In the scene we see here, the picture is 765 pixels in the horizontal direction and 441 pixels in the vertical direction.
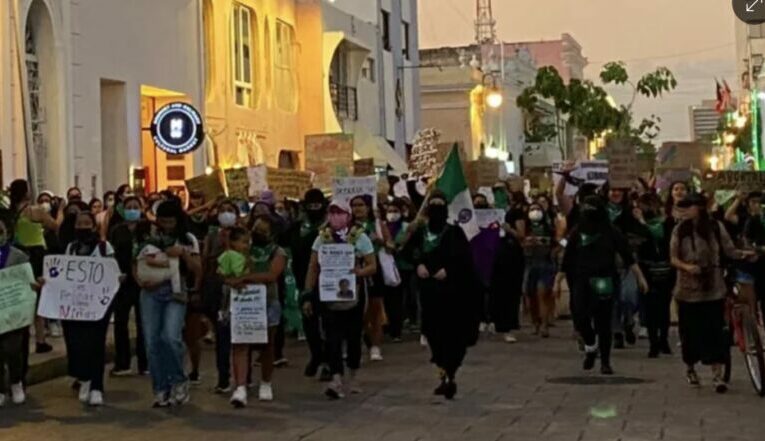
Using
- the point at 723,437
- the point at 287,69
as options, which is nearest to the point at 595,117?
the point at 287,69

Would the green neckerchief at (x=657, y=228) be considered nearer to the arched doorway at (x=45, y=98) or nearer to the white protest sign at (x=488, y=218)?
the white protest sign at (x=488, y=218)

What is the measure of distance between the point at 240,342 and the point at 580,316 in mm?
3955

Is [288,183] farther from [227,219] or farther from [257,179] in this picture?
[227,219]

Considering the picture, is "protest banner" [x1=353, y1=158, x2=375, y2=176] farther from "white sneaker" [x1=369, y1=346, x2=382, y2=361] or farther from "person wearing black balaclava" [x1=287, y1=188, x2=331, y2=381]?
"person wearing black balaclava" [x1=287, y1=188, x2=331, y2=381]

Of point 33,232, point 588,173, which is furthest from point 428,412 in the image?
point 588,173

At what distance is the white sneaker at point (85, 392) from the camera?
13.9 m

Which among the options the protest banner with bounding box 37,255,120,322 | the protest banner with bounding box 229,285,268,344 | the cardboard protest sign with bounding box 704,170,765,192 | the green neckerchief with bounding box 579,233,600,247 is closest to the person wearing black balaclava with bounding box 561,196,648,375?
the green neckerchief with bounding box 579,233,600,247

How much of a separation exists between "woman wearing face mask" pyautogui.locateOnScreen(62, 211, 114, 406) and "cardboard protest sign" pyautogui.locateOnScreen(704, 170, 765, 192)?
10255 mm

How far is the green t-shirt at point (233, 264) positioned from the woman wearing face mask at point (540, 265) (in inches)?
289

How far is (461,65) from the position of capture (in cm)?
7506

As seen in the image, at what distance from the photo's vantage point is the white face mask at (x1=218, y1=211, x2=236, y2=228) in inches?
594

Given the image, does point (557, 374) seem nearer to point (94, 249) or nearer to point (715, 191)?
point (94, 249)

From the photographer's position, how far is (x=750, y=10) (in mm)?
15422

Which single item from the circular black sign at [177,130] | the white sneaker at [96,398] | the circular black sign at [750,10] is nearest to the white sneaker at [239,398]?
the white sneaker at [96,398]
